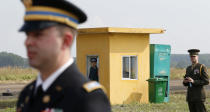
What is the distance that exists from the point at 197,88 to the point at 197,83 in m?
0.12

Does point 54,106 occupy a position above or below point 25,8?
below

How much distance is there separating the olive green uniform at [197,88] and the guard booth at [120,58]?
19.7 feet

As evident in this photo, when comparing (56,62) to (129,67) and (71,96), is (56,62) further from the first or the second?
(129,67)

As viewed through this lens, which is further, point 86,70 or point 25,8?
point 86,70

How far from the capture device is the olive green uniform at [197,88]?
10.6 m

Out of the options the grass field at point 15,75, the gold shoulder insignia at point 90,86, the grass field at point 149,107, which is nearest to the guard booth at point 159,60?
the grass field at point 149,107

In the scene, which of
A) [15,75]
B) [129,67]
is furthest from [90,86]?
[15,75]

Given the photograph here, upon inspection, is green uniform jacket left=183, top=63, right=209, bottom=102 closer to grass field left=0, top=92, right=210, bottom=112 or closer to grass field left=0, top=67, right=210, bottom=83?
grass field left=0, top=92, right=210, bottom=112

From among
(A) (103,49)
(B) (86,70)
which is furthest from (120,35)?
(B) (86,70)

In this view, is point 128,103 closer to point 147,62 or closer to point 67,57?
point 147,62

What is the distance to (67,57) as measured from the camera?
2.57 m

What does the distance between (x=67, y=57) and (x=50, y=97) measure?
8.9 inches

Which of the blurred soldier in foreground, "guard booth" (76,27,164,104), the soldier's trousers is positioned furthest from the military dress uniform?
"guard booth" (76,27,164,104)

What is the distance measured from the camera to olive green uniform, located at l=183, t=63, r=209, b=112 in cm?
1056
